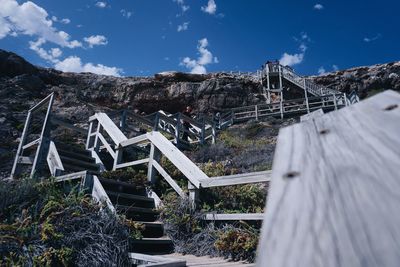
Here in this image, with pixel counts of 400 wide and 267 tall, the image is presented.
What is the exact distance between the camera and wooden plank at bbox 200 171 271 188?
139 inches

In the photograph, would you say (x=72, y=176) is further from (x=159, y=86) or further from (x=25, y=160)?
(x=159, y=86)

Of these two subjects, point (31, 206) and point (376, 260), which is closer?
point (376, 260)

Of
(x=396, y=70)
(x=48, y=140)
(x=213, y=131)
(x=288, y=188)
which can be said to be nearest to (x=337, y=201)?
(x=288, y=188)

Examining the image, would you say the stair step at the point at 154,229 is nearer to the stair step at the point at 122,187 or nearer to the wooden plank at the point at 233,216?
the wooden plank at the point at 233,216

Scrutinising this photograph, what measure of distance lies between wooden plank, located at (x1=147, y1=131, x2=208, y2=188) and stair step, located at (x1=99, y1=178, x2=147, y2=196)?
2.44 ft

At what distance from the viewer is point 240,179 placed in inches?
147

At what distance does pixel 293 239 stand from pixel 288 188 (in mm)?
134

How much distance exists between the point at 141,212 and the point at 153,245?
0.73m

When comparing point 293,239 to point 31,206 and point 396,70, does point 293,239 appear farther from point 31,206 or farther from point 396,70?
point 396,70

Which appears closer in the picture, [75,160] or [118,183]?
[118,183]

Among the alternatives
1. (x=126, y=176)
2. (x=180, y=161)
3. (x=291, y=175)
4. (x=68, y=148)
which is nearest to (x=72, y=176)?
(x=126, y=176)

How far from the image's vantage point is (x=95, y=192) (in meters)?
4.13

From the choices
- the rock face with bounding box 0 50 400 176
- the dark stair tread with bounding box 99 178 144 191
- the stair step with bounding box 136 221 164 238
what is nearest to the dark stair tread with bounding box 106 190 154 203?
the dark stair tread with bounding box 99 178 144 191

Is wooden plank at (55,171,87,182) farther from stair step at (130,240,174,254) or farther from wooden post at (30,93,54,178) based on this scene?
wooden post at (30,93,54,178)
